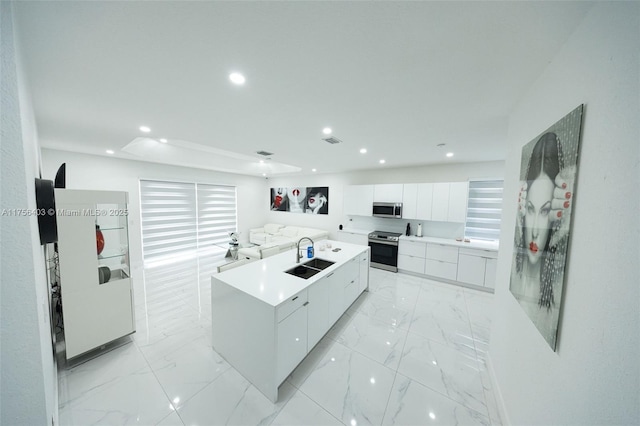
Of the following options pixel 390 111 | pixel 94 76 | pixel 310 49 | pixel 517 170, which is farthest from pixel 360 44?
pixel 94 76

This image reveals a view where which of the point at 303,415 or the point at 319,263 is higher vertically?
the point at 319,263

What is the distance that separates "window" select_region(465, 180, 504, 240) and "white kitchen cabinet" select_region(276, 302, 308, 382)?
432cm

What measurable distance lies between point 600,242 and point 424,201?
4.06 meters

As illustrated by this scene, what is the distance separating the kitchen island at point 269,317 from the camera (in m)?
1.73

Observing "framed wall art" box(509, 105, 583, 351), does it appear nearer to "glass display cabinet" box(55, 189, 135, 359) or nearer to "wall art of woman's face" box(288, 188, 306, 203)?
"glass display cabinet" box(55, 189, 135, 359)

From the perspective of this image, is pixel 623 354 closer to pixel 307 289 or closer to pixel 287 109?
pixel 307 289

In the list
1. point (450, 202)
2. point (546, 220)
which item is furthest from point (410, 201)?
point (546, 220)

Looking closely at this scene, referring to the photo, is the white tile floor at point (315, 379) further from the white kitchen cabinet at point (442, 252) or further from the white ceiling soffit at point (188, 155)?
the white ceiling soffit at point (188, 155)

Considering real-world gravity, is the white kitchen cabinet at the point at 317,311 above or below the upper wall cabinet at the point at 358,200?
below

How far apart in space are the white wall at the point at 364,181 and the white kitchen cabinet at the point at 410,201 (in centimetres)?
40

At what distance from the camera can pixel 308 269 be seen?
9.17 ft

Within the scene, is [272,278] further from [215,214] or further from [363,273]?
[215,214]

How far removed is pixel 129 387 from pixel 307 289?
1818mm

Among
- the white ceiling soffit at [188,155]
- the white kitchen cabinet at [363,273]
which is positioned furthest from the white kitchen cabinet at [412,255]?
the white ceiling soffit at [188,155]
